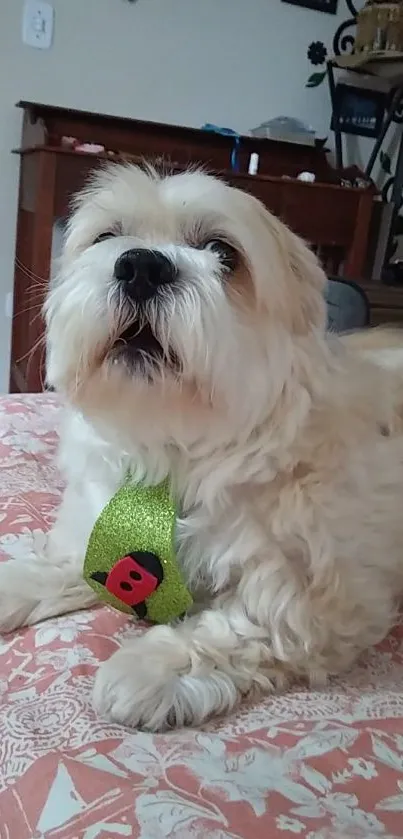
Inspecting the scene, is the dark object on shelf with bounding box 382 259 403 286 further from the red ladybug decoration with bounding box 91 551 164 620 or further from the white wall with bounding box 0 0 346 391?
the red ladybug decoration with bounding box 91 551 164 620

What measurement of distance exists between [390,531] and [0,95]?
231cm

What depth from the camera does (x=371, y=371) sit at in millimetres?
1104

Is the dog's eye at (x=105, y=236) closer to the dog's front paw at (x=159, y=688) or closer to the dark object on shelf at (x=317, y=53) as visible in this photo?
the dog's front paw at (x=159, y=688)

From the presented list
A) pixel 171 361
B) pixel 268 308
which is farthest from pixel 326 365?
pixel 171 361

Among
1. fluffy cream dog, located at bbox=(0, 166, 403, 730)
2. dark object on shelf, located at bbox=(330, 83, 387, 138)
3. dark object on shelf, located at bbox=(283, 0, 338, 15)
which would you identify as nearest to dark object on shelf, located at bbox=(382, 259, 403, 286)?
dark object on shelf, located at bbox=(330, 83, 387, 138)

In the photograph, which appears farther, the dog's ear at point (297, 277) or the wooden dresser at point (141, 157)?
the wooden dresser at point (141, 157)

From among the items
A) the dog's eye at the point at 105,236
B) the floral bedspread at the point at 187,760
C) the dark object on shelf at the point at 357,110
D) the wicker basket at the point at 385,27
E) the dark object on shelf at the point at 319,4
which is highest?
the dark object on shelf at the point at 319,4

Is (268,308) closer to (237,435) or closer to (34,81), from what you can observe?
(237,435)

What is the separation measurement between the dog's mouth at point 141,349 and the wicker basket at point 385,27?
7.81ft

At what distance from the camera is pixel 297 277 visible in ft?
3.22

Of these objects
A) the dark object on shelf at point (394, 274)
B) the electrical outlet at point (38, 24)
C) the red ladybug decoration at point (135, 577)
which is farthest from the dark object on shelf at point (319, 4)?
the red ladybug decoration at point (135, 577)

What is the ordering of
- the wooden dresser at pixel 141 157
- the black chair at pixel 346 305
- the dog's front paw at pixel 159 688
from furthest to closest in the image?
the wooden dresser at pixel 141 157 < the black chair at pixel 346 305 < the dog's front paw at pixel 159 688

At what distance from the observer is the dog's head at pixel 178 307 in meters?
0.84

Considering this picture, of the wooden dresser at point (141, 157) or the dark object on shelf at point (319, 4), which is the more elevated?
the dark object on shelf at point (319, 4)
